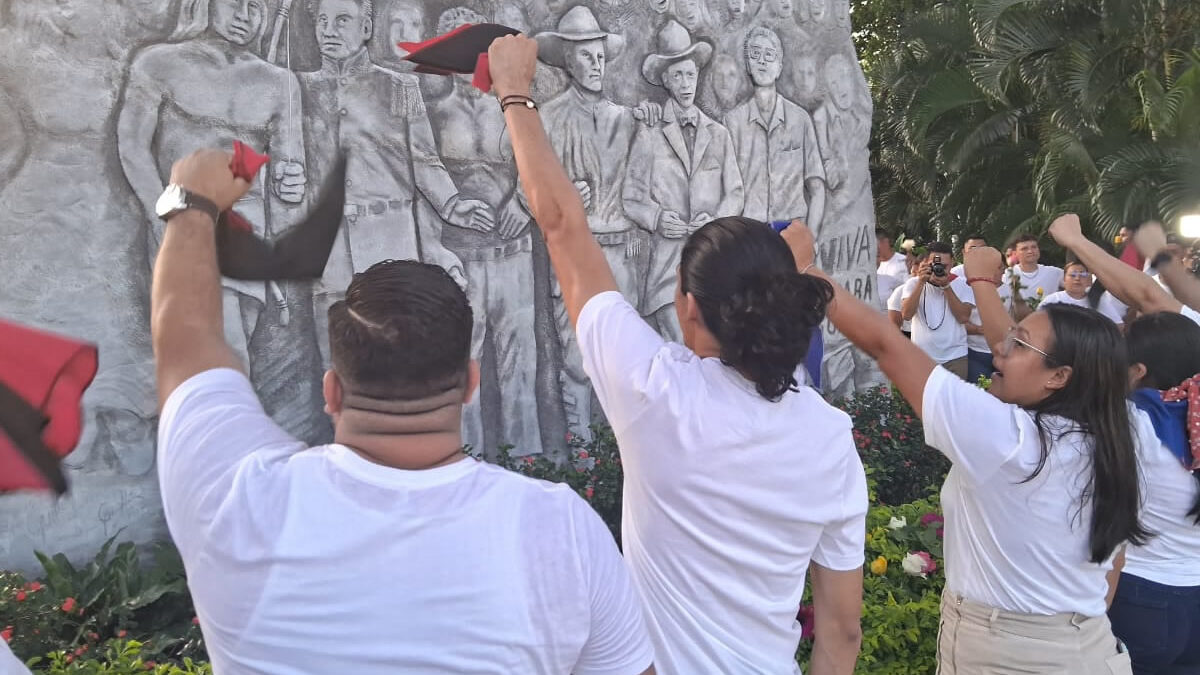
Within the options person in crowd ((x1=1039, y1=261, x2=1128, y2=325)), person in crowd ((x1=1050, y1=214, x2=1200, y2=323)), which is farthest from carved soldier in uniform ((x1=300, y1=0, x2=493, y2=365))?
person in crowd ((x1=1039, y1=261, x2=1128, y2=325))

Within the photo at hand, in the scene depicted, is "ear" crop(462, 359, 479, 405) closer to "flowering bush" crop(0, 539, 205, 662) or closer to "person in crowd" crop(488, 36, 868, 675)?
"person in crowd" crop(488, 36, 868, 675)

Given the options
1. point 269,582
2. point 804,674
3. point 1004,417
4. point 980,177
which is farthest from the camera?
point 980,177

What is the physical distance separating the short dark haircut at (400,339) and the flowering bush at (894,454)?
387 centimetres

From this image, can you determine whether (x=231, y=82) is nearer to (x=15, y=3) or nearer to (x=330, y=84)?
(x=330, y=84)

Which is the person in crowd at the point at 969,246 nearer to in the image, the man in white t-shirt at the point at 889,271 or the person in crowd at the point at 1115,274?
the person in crowd at the point at 1115,274

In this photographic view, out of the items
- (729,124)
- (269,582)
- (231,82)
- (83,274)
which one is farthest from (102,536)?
(729,124)

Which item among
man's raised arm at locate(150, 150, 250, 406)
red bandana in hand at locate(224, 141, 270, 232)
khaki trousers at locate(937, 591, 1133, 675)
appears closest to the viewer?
man's raised arm at locate(150, 150, 250, 406)

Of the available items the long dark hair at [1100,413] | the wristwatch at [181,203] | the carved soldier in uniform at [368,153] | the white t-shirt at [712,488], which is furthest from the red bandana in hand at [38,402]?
the carved soldier in uniform at [368,153]

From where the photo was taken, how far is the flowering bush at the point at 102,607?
3004 mm

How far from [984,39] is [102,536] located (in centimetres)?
971

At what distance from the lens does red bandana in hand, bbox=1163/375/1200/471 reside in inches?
87.0

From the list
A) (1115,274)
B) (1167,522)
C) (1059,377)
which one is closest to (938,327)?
(1115,274)

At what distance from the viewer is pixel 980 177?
13.1m

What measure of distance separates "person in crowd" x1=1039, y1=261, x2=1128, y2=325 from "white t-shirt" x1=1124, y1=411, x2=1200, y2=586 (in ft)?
11.3
